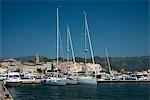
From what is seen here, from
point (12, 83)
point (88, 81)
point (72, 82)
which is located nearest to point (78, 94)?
point (88, 81)

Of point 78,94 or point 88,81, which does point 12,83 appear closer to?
point 88,81

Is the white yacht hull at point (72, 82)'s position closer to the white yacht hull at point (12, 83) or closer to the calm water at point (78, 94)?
the white yacht hull at point (12, 83)

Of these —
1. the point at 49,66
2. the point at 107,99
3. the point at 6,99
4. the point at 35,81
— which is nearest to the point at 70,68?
the point at 49,66

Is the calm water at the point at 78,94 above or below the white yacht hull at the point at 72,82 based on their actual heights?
below

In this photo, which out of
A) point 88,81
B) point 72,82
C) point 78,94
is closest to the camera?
point 78,94

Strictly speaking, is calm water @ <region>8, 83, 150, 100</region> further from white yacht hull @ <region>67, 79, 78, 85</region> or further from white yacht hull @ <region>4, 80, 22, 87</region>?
white yacht hull @ <region>67, 79, 78, 85</region>

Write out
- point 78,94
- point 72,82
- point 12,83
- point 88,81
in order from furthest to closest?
point 72,82 < point 12,83 < point 88,81 < point 78,94

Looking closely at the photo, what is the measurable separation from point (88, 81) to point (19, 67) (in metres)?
72.2

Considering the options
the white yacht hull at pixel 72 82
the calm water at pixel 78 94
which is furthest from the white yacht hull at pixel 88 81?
the calm water at pixel 78 94

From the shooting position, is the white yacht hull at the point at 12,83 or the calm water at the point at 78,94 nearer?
the calm water at the point at 78,94

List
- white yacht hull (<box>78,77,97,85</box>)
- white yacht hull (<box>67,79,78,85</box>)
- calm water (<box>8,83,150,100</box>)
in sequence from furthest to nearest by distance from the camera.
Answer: white yacht hull (<box>67,79,78,85</box>) → white yacht hull (<box>78,77,97,85</box>) → calm water (<box>8,83,150,100</box>)

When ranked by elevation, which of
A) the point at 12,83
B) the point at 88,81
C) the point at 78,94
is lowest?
the point at 78,94

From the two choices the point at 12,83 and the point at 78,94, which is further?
the point at 12,83

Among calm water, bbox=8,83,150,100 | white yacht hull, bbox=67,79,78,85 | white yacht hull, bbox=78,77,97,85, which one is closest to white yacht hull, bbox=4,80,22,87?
calm water, bbox=8,83,150,100
